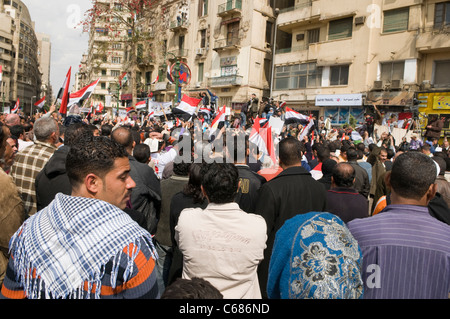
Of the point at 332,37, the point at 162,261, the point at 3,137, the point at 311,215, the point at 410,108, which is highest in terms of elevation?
the point at 332,37

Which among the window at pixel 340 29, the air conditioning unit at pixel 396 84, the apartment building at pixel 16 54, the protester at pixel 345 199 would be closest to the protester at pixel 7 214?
the protester at pixel 345 199

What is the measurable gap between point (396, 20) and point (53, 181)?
22.8 meters

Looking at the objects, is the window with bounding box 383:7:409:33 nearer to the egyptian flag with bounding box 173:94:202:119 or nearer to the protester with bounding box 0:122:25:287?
the egyptian flag with bounding box 173:94:202:119

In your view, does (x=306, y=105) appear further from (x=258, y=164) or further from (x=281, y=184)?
(x=281, y=184)

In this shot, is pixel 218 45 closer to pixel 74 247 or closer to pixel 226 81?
pixel 226 81

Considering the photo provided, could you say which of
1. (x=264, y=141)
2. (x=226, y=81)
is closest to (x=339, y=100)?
(x=226, y=81)

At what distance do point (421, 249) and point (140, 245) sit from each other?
1395 millimetres

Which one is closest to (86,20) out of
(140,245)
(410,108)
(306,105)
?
(306,105)

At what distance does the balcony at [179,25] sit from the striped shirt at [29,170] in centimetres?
3381

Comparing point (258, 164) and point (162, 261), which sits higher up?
point (258, 164)

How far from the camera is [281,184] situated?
3.18 metres

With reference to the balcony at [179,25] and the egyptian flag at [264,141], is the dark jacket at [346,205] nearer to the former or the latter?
the egyptian flag at [264,141]

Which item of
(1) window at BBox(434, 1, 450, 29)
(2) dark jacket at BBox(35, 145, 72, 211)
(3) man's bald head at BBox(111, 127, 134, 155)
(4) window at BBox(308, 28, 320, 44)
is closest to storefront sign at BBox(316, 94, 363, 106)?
(4) window at BBox(308, 28, 320, 44)

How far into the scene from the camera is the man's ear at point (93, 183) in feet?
5.57
